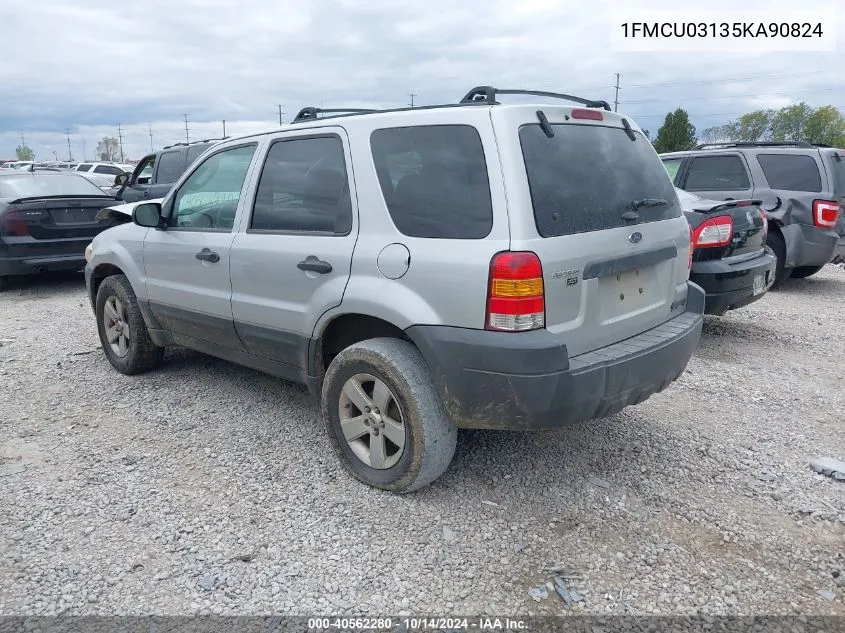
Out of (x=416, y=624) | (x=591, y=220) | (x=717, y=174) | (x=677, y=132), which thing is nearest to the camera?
(x=416, y=624)

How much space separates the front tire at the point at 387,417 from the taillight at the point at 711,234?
338cm

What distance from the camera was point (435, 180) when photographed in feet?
9.71

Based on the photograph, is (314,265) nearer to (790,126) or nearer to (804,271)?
(804,271)

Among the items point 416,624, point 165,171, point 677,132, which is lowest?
point 416,624

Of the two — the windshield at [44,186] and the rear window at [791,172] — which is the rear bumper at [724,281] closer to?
the rear window at [791,172]

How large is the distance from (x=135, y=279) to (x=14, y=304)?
13.4ft

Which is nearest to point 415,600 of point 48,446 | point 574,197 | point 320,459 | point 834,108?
A: point 320,459

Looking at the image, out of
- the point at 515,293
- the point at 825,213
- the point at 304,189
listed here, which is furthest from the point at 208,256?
the point at 825,213

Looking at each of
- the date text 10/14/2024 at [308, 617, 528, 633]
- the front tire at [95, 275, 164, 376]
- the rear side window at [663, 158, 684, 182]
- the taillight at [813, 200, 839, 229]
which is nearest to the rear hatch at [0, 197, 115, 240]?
the front tire at [95, 275, 164, 376]

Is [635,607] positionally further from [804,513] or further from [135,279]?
[135,279]

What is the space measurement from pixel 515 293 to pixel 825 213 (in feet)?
21.5

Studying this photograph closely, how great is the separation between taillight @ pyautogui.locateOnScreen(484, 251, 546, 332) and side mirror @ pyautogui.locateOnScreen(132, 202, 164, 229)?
265 centimetres

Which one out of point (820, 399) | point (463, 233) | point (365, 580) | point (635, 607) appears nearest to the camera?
point (635, 607)

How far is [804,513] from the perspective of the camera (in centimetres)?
306
